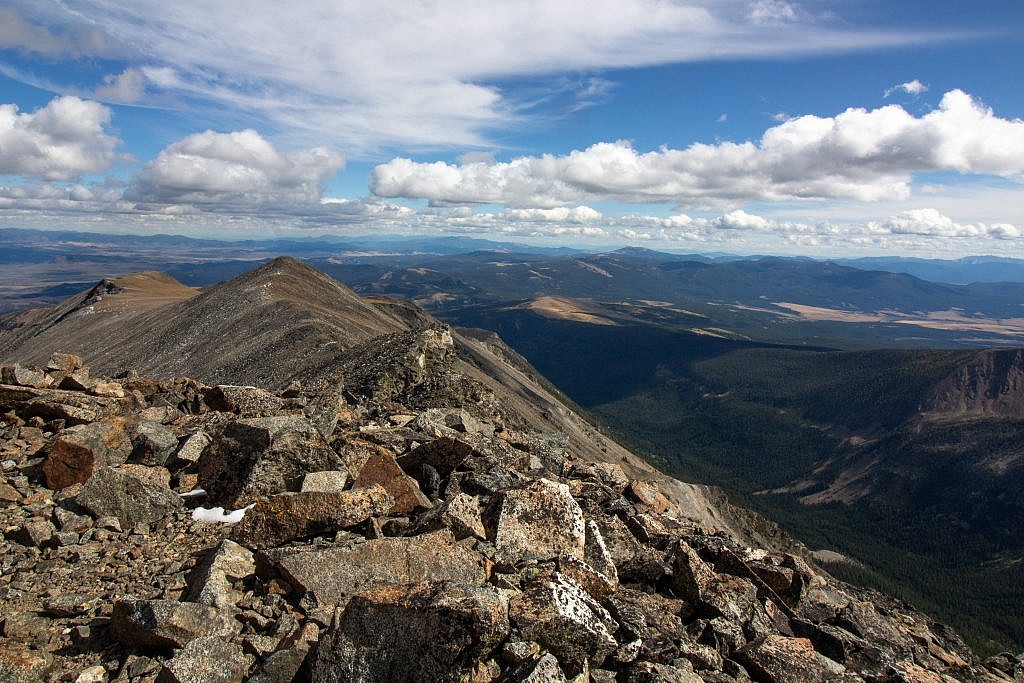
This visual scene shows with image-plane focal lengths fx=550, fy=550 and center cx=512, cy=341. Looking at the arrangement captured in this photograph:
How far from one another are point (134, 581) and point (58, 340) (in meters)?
111

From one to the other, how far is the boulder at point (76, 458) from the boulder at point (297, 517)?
5.02 m

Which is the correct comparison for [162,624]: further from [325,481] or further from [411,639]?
[325,481]

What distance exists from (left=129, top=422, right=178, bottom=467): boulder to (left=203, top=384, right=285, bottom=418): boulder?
13.5 feet

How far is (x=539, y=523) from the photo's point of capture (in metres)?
11.8

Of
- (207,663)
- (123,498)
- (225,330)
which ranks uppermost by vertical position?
(123,498)

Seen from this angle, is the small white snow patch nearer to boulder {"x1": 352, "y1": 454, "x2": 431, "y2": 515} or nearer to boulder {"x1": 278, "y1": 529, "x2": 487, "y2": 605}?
boulder {"x1": 352, "y1": 454, "x2": 431, "y2": 515}

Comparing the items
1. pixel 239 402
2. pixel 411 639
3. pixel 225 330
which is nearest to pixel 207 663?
pixel 411 639

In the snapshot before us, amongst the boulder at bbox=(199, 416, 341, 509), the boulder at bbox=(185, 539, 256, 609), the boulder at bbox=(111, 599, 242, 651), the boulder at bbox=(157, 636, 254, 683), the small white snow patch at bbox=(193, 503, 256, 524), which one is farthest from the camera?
the boulder at bbox=(199, 416, 341, 509)

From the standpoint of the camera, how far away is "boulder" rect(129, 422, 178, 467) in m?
14.7

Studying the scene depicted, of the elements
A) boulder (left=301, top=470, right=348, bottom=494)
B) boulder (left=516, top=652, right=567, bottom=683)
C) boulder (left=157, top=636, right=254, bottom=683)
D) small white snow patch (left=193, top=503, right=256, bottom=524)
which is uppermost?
boulder (left=301, top=470, right=348, bottom=494)

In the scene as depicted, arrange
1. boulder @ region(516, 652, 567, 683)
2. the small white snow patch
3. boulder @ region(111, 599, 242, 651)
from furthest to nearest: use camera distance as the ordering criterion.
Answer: the small white snow patch → boulder @ region(111, 599, 242, 651) → boulder @ region(516, 652, 567, 683)

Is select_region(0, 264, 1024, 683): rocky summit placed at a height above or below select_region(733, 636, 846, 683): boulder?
above

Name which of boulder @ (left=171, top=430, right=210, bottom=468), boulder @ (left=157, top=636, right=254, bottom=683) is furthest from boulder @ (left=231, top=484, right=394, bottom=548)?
boulder @ (left=171, top=430, right=210, bottom=468)

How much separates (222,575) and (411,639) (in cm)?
439
